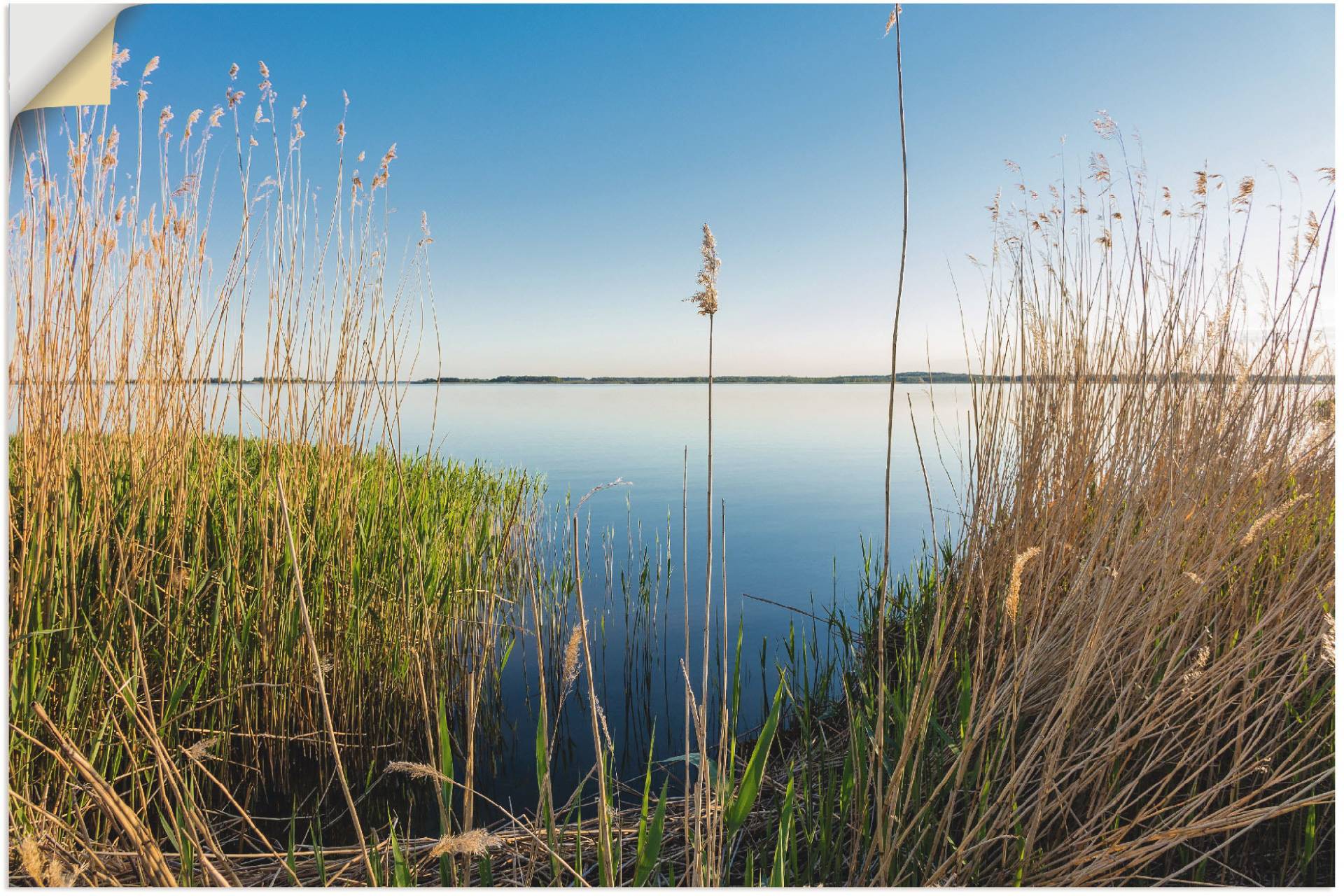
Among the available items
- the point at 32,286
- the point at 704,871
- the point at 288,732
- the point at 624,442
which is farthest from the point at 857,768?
the point at 624,442

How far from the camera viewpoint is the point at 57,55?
1.17 meters

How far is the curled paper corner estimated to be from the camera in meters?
1.16

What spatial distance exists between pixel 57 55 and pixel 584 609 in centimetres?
155

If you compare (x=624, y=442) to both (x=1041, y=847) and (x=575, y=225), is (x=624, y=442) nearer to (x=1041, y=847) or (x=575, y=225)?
(x=575, y=225)

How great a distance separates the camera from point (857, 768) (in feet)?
3.92

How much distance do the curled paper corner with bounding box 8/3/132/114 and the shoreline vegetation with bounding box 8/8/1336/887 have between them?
18 centimetres

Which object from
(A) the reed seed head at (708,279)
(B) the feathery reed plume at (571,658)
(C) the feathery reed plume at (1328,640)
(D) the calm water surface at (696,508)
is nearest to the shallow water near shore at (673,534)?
(D) the calm water surface at (696,508)

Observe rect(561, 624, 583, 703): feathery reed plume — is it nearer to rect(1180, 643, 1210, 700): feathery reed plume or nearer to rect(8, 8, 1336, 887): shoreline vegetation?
rect(8, 8, 1336, 887): shoreline vegetation

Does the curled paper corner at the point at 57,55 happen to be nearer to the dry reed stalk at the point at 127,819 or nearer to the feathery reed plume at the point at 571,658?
the dry reed stalk at the point at 127,819

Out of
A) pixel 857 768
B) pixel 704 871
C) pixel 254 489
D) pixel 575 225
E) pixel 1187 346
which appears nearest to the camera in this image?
pixel 704 871

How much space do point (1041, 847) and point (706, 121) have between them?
190 cm

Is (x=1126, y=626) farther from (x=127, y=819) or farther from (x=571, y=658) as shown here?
(x=127, y=819)

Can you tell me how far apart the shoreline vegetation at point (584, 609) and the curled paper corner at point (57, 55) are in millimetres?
184

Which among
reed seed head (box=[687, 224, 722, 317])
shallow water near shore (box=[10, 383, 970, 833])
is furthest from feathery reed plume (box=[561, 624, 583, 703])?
reed seed head (box=[687, 224, 722, 317])
